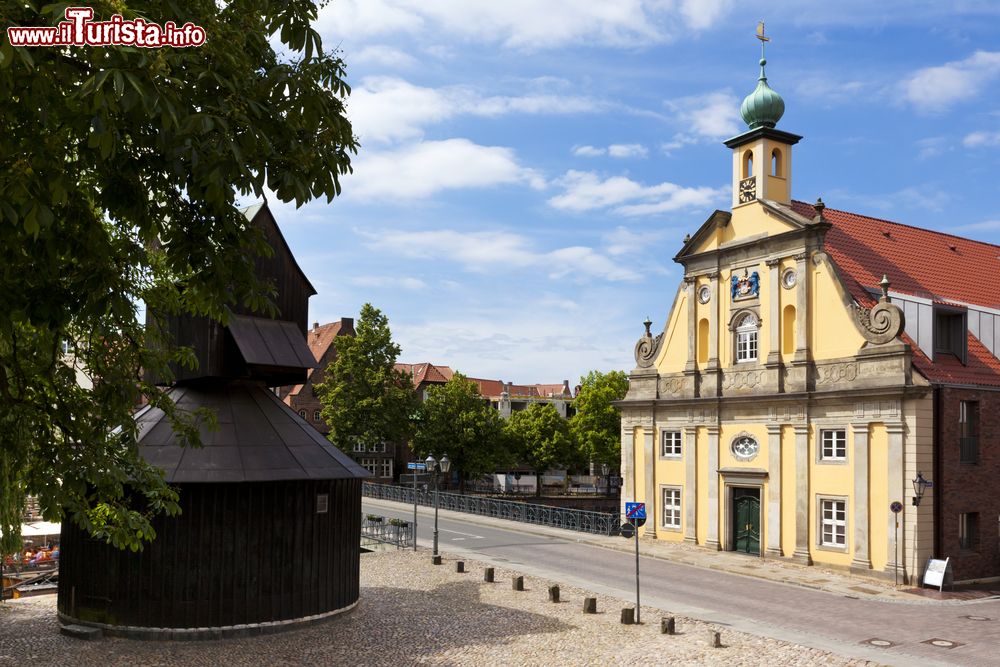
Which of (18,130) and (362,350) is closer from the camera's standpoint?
(18,130)

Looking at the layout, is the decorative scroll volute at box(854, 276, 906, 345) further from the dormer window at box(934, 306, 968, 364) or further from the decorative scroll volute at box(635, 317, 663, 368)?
the decorative scroll volute at box(635, 317, 663, 368)

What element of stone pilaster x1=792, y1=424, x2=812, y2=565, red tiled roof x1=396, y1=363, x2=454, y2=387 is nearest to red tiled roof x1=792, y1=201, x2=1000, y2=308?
stone pilaster x1=792, y1=424, x2=812, y2=565

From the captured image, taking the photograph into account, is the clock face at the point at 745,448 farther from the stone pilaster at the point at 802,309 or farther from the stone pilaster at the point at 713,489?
the stone pilaster at the point at 802,309

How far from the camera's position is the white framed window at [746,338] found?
33.3 m

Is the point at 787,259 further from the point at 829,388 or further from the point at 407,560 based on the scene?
the point at 407,560

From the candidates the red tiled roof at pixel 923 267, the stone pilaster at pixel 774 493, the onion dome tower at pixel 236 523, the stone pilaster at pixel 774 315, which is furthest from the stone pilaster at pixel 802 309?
the onion dome tower at pixel 236 523

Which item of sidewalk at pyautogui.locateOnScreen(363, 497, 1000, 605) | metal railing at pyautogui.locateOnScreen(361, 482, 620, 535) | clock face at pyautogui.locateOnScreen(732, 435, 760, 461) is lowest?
sidewalk at pyautogui.locateOnScreen(363, 497, 1000, 605)

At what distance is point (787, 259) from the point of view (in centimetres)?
3203

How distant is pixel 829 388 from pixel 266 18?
25203mm

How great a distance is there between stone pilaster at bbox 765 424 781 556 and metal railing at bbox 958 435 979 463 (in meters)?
5.69

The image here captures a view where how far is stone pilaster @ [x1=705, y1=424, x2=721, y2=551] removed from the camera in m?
33.6

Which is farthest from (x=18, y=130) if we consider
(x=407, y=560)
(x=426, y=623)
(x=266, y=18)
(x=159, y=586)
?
(x=407, y=560)

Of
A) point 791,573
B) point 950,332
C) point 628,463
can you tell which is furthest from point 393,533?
point 950,332

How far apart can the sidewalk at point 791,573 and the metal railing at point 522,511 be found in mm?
852
